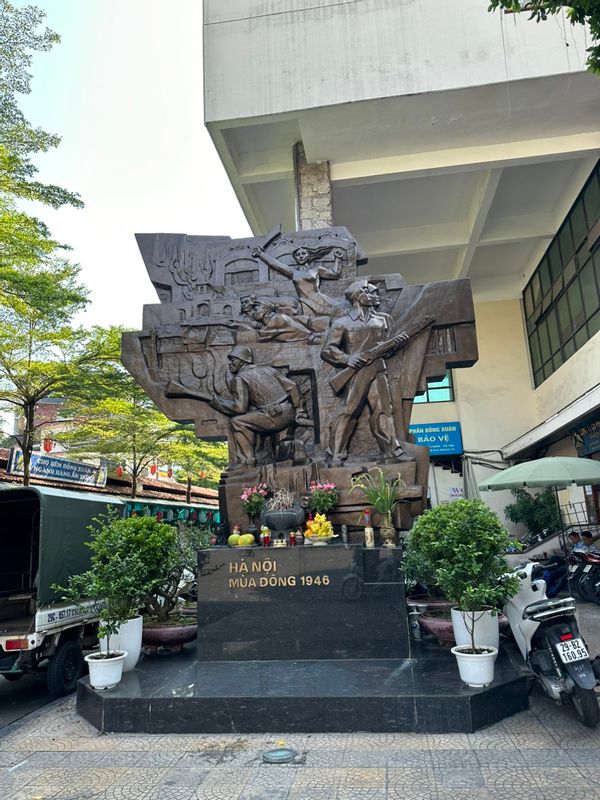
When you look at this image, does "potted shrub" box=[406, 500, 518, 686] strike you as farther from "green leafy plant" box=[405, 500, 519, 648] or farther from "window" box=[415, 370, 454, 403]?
"window" box=[415, 370, 454, 403]

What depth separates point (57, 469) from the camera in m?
16.0

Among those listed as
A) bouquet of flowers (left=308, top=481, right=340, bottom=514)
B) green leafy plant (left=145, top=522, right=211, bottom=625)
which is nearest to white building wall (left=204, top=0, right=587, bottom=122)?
bouquet of flowers (left=308, top=481, right=340, bottom=514)

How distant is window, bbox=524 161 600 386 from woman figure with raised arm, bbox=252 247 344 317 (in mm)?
6545

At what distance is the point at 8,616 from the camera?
281 inches

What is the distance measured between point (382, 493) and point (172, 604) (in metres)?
2.65

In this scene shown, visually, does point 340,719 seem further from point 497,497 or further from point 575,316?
point 497,497

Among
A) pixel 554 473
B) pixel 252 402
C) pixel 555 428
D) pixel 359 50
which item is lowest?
pixel 554 473

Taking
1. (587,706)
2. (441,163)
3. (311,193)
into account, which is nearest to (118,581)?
(587,706)

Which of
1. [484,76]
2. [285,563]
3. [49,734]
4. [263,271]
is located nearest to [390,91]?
[484,76]

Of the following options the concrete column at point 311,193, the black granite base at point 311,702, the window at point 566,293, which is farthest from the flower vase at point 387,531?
the window at point 566,293

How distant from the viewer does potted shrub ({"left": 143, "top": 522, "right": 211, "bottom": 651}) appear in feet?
19.7

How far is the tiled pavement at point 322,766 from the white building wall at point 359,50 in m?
10.2

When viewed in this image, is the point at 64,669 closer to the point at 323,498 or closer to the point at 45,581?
the point at 45,581

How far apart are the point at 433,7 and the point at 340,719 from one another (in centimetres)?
1173
